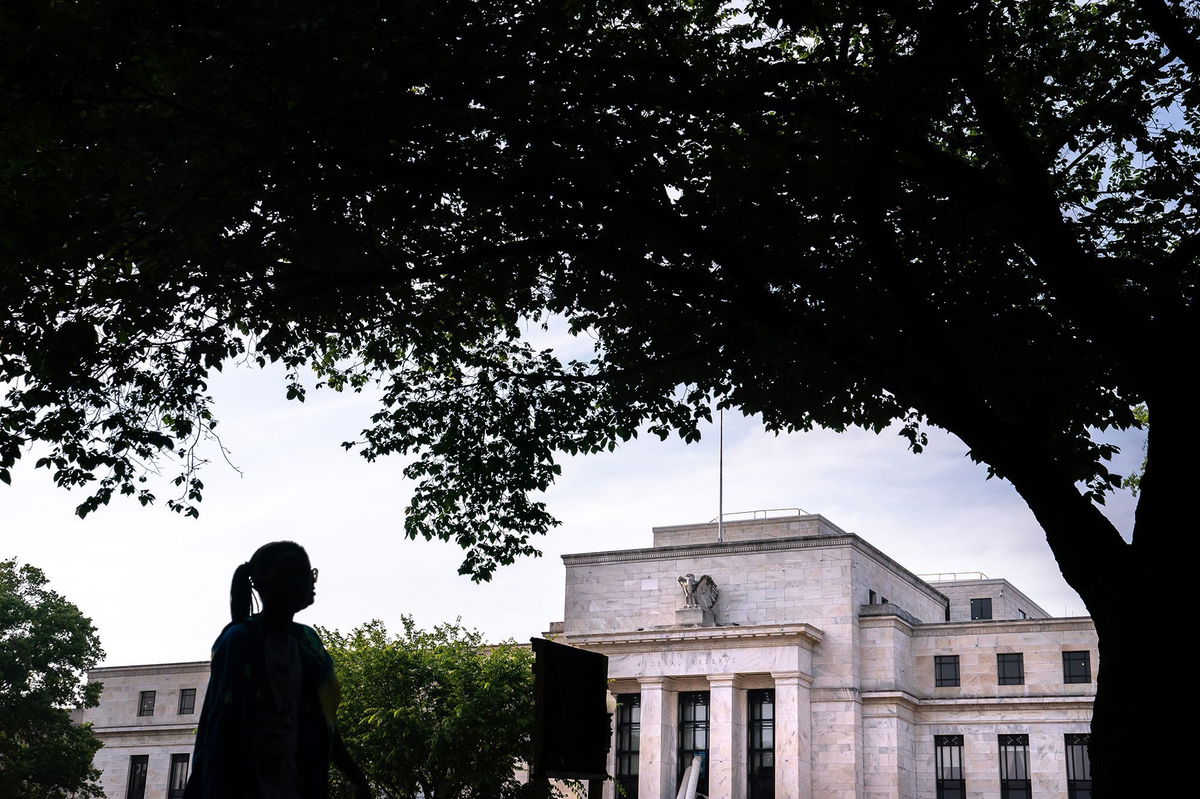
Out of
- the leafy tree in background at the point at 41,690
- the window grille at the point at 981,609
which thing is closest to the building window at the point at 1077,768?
the window grille at the point at 981,609

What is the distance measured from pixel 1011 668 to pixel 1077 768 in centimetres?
470

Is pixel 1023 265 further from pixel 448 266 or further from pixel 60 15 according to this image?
pixel 60 15

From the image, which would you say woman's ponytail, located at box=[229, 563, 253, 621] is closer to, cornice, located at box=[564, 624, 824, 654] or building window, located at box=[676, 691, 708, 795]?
cornice, located at box=[564, 624, 824, 654]

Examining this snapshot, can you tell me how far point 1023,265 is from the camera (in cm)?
1489

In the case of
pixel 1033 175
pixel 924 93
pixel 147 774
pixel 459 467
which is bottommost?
pixel 147 774

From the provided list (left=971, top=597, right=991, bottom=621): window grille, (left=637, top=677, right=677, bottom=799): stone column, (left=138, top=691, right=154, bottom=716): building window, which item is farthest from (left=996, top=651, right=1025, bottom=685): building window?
(left=138, top=691, right=154, bottom=716): building window

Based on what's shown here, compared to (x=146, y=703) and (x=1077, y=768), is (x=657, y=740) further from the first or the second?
(x=146, y=703)

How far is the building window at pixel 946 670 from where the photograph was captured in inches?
2101

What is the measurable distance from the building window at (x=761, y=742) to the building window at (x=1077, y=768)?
11694 millimetres

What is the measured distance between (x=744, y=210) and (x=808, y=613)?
42286 mm

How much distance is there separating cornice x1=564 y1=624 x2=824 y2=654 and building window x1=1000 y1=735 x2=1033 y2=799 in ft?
28.2

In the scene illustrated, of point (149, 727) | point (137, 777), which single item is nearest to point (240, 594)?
point (149, 727)

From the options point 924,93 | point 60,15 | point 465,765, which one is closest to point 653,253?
point 924,93

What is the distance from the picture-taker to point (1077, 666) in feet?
168
